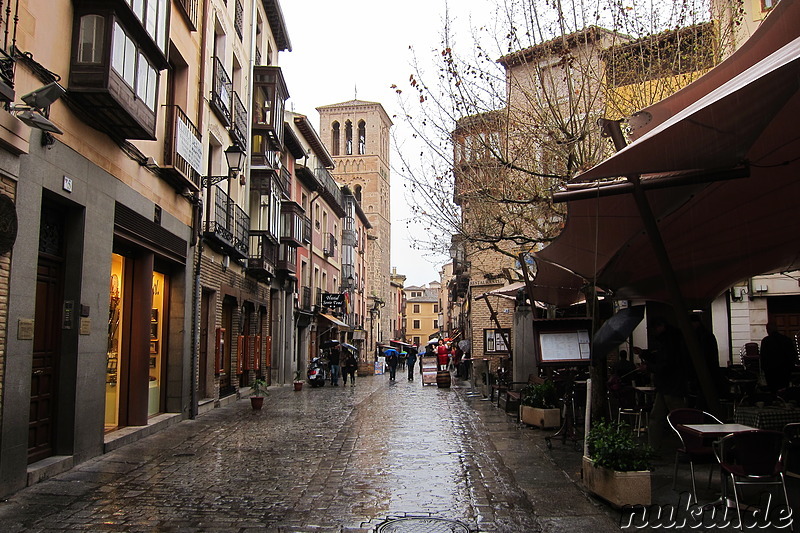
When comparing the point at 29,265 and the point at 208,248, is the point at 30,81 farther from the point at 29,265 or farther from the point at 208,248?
the point at 208,248

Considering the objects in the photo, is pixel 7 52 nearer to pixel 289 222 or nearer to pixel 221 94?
pixel 221 94

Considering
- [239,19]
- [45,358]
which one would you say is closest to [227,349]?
[239,19]

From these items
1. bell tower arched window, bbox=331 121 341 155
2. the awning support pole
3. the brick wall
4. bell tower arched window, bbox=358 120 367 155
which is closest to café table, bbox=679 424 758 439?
the awning support pole

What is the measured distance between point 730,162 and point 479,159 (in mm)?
6993

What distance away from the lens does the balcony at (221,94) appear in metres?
15.5

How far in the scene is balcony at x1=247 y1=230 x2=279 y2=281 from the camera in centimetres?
1991

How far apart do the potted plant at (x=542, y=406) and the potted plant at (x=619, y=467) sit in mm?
4776

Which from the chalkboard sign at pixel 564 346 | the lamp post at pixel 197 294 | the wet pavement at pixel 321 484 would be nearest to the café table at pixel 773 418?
the wet pavement at pixel 321 484

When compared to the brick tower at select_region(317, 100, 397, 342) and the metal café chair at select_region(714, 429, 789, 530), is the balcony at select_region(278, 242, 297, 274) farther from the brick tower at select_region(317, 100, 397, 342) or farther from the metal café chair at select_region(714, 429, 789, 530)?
the brick tower at select_region(317, 100, 397, 342)

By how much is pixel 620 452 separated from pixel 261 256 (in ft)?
51.9

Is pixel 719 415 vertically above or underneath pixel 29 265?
underneath

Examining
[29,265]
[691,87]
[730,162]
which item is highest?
[691,87]

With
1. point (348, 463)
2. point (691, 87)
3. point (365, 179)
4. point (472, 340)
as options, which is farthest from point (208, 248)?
point (365, 179)

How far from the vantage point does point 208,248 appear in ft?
50.6
